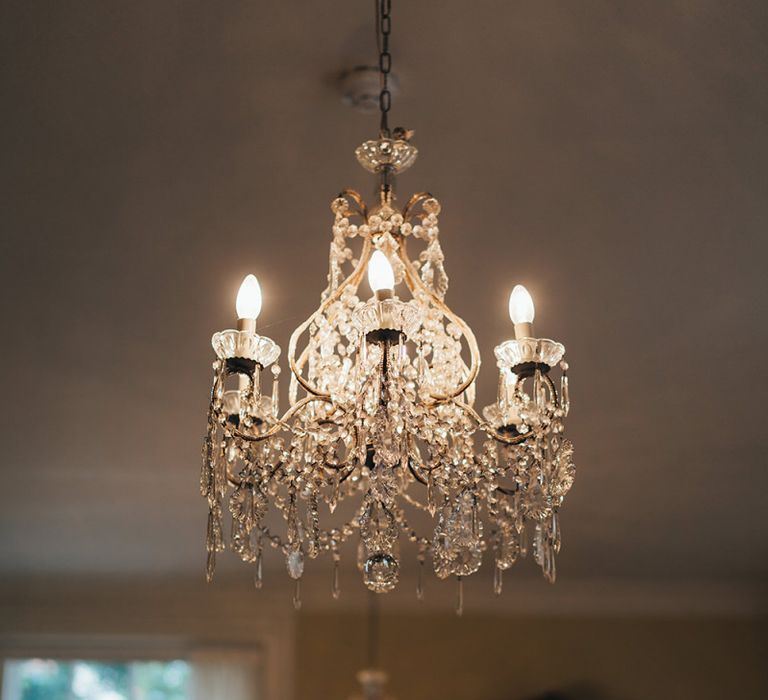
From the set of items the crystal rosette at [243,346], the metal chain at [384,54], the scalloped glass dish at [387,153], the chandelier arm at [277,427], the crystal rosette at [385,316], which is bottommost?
the chandelier arm at [277,427]

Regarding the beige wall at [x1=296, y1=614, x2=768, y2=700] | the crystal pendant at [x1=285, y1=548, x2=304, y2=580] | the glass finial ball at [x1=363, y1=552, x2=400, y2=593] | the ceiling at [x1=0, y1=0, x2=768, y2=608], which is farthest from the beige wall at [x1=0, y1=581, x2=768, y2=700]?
the glass finial ball at [x1=363, y1=552, x2=400, y2=593]

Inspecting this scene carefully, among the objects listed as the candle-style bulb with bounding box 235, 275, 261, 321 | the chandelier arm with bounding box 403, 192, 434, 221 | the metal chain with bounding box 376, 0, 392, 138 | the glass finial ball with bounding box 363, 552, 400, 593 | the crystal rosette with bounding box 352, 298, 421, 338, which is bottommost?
the glass finial ball with bounding box 363, 552, 400, 593

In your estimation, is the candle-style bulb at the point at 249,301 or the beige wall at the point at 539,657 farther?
the beige wall at the point at 539,657

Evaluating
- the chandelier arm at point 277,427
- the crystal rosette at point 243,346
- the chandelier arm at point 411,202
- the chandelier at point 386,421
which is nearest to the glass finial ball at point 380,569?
the chandelier at point 386,421

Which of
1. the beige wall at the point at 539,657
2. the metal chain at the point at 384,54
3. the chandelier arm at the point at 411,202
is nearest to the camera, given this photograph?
the metal chain at the point at 384,54

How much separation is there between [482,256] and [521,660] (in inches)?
123

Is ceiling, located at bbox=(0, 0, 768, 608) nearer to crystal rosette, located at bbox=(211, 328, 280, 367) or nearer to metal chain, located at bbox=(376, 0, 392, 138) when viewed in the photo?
metal chain, located at bbox=(376, 0, 392, 138)

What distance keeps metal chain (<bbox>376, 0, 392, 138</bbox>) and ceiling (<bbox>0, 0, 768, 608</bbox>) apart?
0.07ft

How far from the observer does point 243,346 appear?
61.4 inches

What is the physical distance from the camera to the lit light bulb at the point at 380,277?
1501mm

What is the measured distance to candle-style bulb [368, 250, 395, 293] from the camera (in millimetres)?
1505
